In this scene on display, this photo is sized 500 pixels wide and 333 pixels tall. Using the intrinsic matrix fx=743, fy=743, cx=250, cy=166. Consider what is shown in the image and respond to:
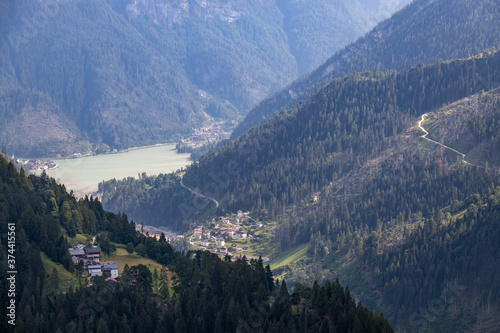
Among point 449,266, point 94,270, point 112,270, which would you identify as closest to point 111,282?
point 112,270

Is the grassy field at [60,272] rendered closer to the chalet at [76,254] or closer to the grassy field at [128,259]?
the chalet at [76,254]

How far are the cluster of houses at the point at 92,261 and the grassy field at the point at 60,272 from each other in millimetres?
2757

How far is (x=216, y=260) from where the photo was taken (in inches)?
4230

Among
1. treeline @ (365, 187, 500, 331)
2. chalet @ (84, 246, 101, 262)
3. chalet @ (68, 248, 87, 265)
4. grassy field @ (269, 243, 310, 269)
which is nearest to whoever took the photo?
chalet @ (68, 248, 87, 265)

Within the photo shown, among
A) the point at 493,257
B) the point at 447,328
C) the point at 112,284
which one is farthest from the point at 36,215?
the point at 493,257

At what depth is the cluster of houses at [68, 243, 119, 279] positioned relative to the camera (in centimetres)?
10388

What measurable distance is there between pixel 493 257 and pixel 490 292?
32.4 feet

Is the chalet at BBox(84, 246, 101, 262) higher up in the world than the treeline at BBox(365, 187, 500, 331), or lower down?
higher up

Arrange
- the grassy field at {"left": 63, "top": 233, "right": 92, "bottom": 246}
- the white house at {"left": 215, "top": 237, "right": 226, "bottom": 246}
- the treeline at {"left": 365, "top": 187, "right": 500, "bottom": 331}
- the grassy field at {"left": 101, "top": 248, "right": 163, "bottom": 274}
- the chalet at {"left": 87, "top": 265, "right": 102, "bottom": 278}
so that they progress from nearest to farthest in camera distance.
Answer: the chalet at {"left": 87, "top": 265, "right": 102, "bottom": 278}, the grassy field at {"left": 101, "top": 248, "right": 163, "bottom": 274}, the grassy field at {"left": 63, "top": 233, "right": 92, "bottom": 246}, the treeline at {"left": 365, "top": 187, "right": 500, "bottom": 331}, the white house at {"left": 215, "top": 237, "right": 226, "bottom": 246}

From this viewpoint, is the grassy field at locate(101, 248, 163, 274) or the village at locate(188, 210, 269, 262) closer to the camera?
the grassy field at locate(101, 248, 163, 274)

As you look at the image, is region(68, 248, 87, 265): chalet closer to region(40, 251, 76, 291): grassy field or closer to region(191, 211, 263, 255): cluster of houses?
region(40, 251, 76, 291): grassy field

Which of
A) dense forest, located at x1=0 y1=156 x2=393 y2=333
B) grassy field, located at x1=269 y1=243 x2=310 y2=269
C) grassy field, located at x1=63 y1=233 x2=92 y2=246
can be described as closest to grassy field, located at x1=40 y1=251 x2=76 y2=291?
dense forest, located at x1=0 y1=156 x2=393 y2=333

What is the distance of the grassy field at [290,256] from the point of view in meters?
170

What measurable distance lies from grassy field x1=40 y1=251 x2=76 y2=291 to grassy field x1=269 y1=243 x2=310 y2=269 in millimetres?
71278
